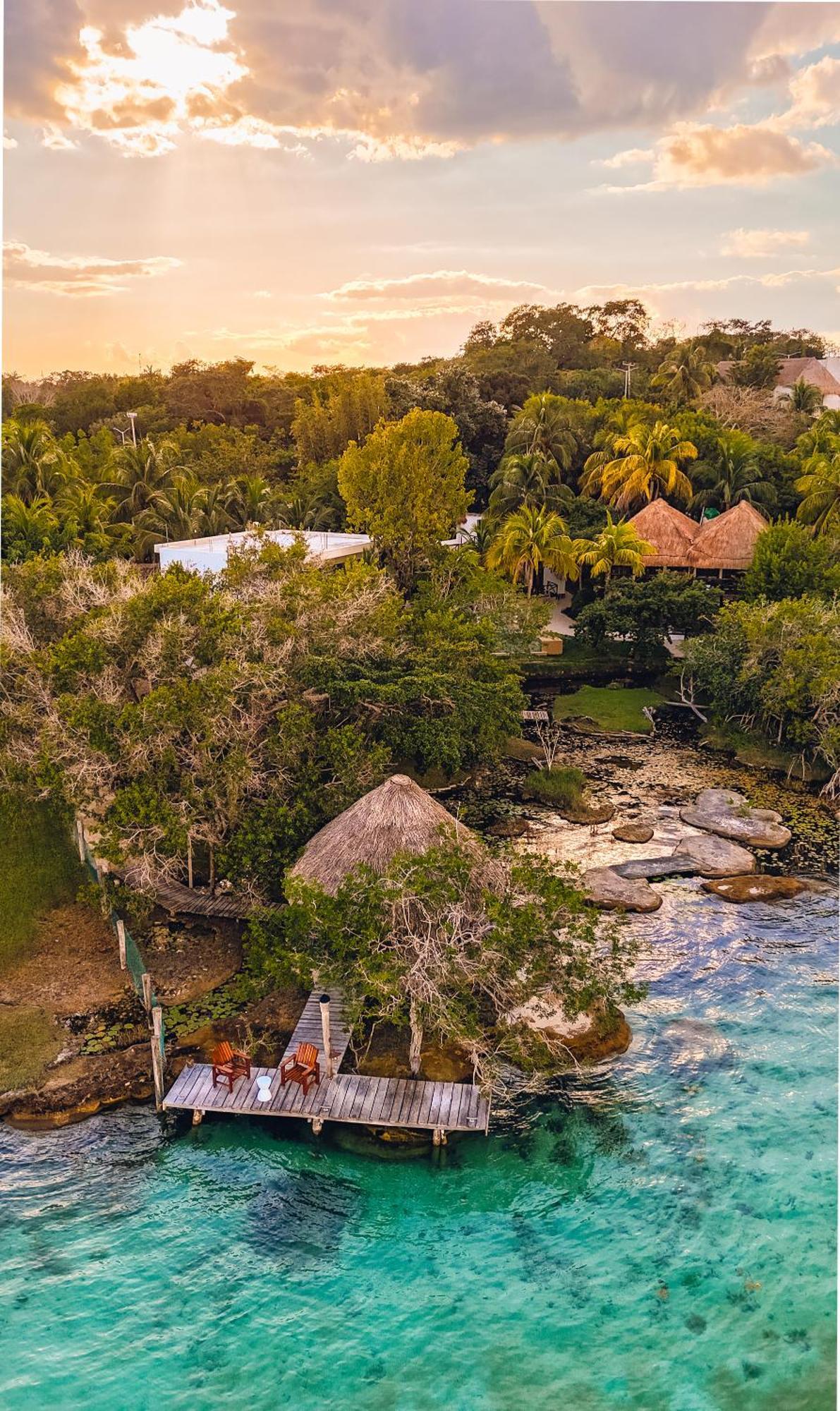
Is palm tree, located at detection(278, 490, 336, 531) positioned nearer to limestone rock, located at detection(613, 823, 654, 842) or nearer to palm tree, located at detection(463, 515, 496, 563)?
palm tree, located at detection(463, 515, 496, 563)

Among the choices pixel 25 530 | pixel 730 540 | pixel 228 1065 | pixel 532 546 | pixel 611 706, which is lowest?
pixel 228 1065

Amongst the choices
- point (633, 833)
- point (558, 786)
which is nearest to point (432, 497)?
point (558, 786)

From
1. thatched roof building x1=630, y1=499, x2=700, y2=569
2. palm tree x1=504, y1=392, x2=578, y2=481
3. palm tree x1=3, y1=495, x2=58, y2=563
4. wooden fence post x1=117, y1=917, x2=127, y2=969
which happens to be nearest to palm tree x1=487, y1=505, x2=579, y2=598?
thatched roof building x1=630, y1=499, x2=700, y2=569

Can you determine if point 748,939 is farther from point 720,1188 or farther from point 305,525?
point 305,525

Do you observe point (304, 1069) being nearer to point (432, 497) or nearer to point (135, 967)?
point (135, 967)

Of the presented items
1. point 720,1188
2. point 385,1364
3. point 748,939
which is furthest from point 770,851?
point 385,1364

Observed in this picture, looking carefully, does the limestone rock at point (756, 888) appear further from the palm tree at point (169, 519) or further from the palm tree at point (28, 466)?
the palm tree at point (28, 466)
